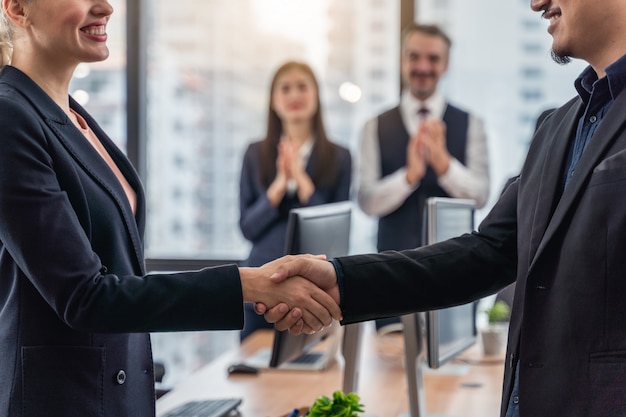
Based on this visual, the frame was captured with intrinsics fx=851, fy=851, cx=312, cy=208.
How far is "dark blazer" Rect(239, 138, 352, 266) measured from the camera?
380 cm

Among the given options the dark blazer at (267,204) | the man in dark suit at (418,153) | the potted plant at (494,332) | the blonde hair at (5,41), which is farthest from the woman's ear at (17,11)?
the man in dark suit at (418,153)

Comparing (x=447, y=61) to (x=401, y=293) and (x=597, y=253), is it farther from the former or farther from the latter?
(x=597, y=253)

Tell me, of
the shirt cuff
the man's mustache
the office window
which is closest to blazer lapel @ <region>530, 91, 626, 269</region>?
the shirt cuff

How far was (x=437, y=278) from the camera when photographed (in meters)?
1.96

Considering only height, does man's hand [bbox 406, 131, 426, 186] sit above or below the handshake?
above

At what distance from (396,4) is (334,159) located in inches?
52.9

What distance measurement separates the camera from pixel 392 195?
395 cm

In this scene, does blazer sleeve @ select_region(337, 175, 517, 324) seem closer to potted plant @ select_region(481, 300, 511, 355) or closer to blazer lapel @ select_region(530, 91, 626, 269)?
blazer lapel @ select_region(530, 91, 626, 269)

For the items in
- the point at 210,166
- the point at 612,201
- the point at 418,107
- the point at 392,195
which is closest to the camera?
the point at 612,201

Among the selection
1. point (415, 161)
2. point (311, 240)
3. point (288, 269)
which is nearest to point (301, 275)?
point (288, 269)

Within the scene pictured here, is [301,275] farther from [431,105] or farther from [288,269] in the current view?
[431,105]

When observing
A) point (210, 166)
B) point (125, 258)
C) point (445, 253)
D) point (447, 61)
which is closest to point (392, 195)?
point (447, 61)

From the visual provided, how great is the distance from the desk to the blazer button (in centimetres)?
58

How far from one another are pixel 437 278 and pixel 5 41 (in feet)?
3.50
